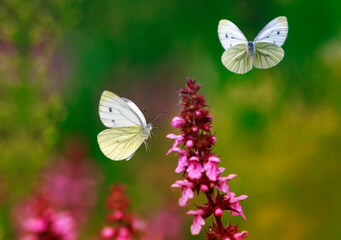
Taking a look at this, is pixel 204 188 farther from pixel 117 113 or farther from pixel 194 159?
pixel 117 113

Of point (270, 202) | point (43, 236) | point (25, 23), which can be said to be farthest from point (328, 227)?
point (25, 23)

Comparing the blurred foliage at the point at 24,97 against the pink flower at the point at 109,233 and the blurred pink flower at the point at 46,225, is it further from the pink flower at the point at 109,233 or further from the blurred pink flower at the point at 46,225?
the pink flower at the point at 109,233

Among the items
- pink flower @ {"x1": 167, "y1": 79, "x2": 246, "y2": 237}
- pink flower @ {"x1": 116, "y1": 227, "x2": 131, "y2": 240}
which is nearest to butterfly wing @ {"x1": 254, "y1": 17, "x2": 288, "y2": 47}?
pink flower @ {"x1": 167, "y1": 79, "x2": 246, "y2": 237}

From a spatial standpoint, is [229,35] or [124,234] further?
[124,234]

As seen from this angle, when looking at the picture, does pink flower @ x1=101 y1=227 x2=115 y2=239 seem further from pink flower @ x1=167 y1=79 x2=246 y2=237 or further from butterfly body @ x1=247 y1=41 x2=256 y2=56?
butterfly body @ x1=247 y1=41 x2=256 y2=56

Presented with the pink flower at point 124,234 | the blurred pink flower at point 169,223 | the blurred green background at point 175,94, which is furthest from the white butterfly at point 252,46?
the blurred pink flower at point 169,223

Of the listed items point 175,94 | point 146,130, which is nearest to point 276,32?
point 146,130
